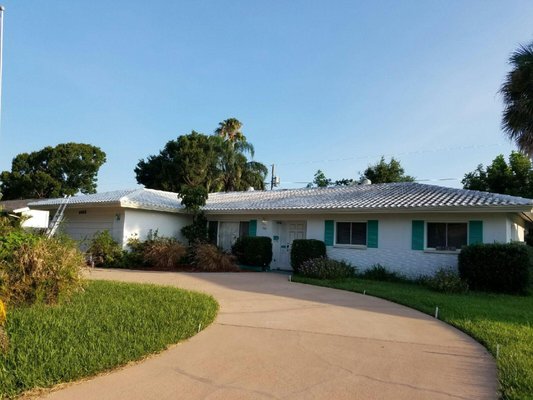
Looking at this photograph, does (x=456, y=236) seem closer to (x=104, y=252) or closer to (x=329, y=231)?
(x=329, y=231)

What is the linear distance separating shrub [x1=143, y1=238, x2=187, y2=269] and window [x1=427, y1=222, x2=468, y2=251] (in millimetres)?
9784

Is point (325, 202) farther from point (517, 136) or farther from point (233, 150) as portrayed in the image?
point (233, 150)

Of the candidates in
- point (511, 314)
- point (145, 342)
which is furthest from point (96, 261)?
point (511, 314)

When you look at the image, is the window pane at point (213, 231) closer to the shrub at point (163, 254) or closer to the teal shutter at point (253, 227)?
the teal shutter at point (253, 227)

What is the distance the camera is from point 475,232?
13.8 meters

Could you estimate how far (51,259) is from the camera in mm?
7641

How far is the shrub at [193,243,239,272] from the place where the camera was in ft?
55.1

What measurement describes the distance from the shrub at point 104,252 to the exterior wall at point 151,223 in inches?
27.9

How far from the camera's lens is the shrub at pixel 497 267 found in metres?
11.9

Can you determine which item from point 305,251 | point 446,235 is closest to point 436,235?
point 446,235

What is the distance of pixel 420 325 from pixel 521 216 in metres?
10.3

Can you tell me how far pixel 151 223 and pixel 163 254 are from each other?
8.60ft

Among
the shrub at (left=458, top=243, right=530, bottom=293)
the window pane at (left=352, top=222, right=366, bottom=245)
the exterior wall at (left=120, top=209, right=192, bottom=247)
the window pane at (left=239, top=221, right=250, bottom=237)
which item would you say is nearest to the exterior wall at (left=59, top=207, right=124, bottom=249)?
the exterior wall at (left=120, top=209, right=192, bottom=247)

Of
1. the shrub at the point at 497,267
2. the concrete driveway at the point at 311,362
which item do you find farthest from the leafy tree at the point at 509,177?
the concrete driveway at the point at 311,362
